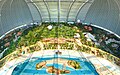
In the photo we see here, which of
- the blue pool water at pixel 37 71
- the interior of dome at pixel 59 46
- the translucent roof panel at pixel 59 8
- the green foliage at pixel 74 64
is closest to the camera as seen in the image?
the blue pool water at pixel 37 71

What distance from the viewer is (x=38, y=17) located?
56.7ft

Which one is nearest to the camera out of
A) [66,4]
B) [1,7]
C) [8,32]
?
[8,32]

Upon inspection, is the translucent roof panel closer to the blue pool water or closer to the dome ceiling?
the dome ceiling

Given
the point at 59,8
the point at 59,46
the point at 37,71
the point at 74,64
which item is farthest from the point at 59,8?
the point at 37,71

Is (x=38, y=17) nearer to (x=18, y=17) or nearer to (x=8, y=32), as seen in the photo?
(x=18, y=17)

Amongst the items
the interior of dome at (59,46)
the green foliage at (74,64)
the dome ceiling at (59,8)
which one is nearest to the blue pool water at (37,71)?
the interior of dome at (59,46)

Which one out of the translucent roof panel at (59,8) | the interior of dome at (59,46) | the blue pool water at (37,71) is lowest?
the blue pool water at (37,71)

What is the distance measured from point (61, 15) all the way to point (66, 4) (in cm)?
73

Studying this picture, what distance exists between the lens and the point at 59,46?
14289 millimetres

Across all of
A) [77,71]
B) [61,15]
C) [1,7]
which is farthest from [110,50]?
[1,7]

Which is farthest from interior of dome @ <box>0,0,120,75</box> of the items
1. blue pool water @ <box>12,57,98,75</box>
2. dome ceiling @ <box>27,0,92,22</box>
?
dome ceiling @ <box>27,0,92,22</box>

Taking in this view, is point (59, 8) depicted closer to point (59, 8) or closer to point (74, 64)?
point (59, 8)

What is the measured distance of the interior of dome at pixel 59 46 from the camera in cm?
1363

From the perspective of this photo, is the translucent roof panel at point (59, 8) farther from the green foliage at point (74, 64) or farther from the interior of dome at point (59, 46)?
the green foliage at point (74, 64)
